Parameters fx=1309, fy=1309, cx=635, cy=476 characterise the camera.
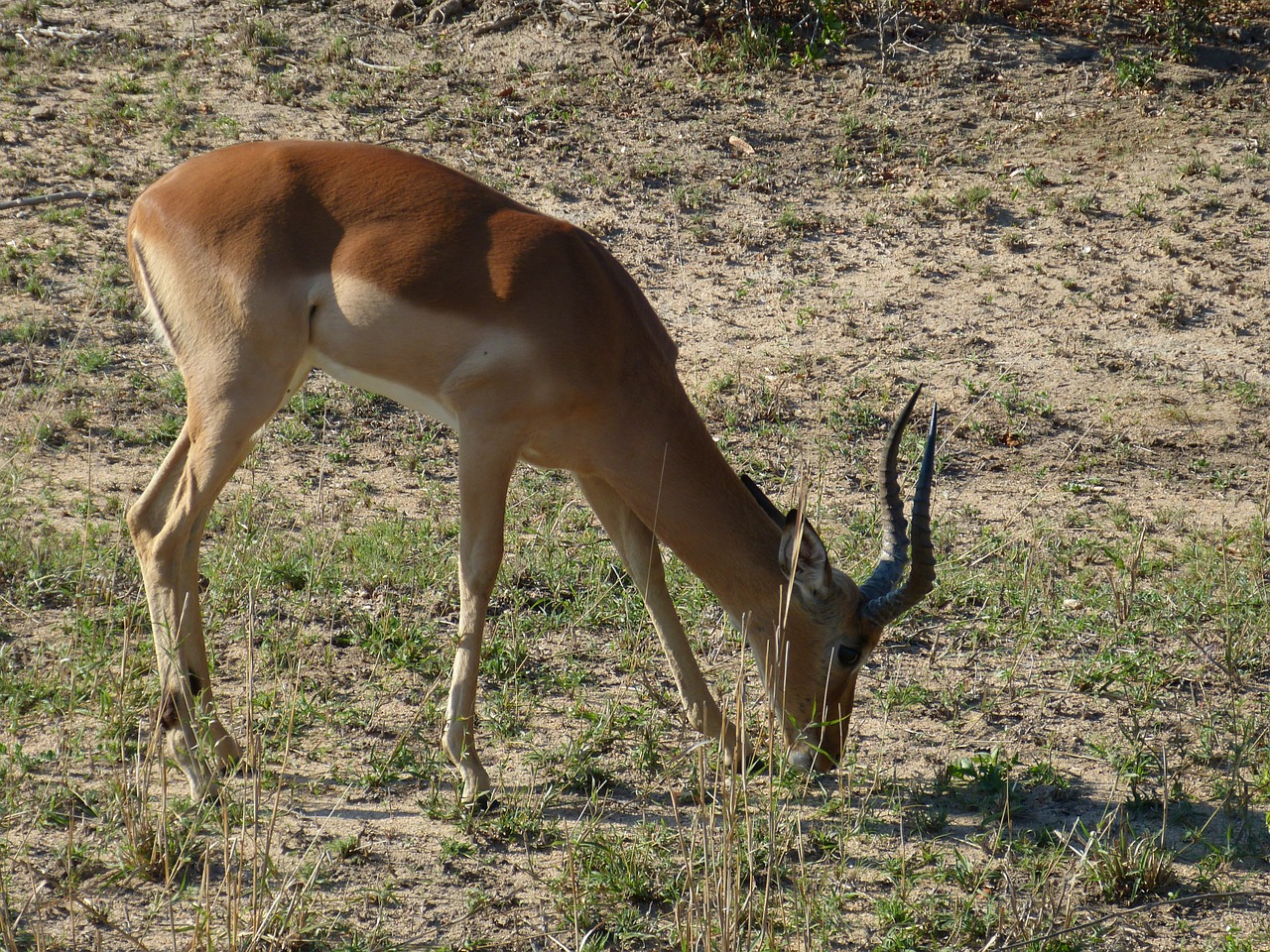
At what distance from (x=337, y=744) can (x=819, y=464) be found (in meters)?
3.32

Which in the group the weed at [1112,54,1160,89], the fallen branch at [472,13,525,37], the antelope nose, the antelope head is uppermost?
the fallen branch at [472,13,525,37]

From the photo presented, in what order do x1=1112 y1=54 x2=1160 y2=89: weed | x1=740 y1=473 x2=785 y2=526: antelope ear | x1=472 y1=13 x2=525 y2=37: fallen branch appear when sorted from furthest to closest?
x1=472 y1=13 x2=525 y2=37: fallen branch
x1=1112 y1=54 x2=1160 y2=89: weed
x1=740 y1=473 x2=785 y2=526: antelope ear

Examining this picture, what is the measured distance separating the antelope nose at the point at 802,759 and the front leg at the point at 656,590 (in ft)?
1.44

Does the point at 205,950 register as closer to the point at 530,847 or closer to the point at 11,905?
the point at 11,905

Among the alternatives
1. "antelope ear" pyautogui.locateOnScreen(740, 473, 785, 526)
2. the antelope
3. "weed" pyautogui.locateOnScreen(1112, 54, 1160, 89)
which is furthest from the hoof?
"weed" pyautogui.locateOnScreen(1112, 54, 1160, 89)

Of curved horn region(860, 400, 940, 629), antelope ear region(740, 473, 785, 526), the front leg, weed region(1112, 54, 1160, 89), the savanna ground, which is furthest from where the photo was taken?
weed region(1112, 54, 1160, 89)

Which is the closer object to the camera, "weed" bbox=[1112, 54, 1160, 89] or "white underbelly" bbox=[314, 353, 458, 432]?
"white underbelly" bbox=[314, 353, 458, 432]

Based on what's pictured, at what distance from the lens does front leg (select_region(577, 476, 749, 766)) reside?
489cm

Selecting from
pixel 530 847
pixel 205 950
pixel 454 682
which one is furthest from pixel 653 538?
pixel 205 950

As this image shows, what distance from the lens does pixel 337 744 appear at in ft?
15.3

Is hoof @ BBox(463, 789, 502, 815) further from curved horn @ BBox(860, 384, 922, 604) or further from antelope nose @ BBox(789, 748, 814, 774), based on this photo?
curved horn @ BBox(860, 384, 922, 604)

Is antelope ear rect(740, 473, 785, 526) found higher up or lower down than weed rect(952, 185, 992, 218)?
lower down

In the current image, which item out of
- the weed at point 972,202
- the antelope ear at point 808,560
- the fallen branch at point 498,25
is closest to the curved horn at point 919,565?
the antelope ear at point 808,560

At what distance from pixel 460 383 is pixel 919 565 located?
64.8 inches
